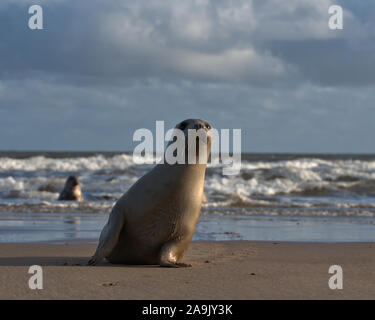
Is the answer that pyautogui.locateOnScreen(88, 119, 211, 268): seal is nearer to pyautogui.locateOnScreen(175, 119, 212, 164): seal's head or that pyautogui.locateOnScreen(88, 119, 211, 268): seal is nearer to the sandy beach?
pyautogui.locateOnScreen(175, 119, 212, 164): seal's head

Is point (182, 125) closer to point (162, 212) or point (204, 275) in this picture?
point (162, 212)

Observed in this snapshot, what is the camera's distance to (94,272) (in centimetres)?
651

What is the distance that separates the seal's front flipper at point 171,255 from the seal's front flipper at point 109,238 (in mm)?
534

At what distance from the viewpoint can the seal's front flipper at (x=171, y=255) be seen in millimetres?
7047

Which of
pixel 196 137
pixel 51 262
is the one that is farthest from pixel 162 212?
pixel 51 262

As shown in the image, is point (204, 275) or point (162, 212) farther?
point (162, 212)

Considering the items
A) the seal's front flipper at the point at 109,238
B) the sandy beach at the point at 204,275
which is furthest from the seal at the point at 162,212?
the sandy beach at the point at 204,275

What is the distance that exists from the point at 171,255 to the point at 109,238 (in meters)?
0.70

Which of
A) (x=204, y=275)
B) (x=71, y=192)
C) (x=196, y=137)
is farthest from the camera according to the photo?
(x=71, y=192)

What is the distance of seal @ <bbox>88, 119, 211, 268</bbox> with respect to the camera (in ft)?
23.9

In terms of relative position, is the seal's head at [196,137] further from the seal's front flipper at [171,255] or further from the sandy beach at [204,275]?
the sandy beach at [204,275]

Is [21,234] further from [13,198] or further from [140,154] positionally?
[140,154]

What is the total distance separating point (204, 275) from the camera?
250 inches

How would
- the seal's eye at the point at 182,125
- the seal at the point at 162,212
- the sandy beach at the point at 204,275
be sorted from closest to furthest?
the sandy beach at the point at 204,275
the seal's eye at the point at 182,125
the seal at the point at 162,212
